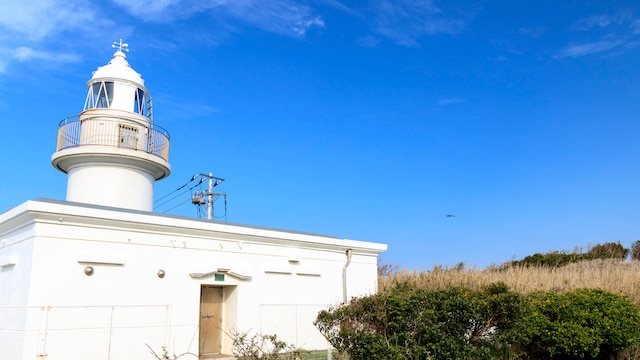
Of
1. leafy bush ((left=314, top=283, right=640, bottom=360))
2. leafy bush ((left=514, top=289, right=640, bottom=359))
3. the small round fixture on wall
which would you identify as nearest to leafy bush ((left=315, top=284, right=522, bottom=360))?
leafy bush ((left=314, top=283, right=640, bottom=360))

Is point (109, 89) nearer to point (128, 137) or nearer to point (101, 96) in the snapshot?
point (101, 96)

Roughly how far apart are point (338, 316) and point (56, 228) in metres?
5.75

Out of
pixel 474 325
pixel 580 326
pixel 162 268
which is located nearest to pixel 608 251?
pixel 580 326

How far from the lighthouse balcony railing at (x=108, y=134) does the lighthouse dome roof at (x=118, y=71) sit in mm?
1311

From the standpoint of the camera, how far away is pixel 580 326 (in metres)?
10.4

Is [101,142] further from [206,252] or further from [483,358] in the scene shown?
[483,358]

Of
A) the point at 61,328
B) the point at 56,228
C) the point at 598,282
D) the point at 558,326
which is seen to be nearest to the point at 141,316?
the point at 61,328

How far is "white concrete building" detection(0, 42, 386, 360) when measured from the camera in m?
9.98

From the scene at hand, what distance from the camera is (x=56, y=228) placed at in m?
10.1

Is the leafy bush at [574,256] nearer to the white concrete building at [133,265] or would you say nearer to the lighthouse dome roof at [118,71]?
the white concrete building at [133,265]

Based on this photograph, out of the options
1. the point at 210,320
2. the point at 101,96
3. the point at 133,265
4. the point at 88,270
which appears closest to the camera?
the point at 88,270

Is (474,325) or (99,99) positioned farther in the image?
(99,99)

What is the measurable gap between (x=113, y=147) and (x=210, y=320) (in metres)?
5.06

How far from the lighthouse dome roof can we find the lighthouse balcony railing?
1311 mm
